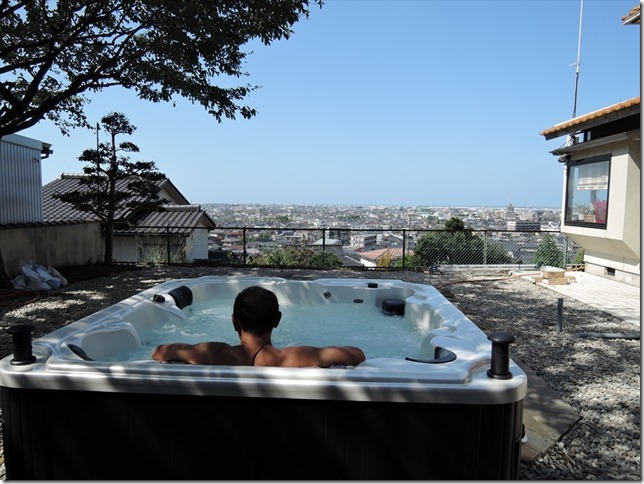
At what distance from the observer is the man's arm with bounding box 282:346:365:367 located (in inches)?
83.2

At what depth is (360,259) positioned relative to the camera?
9.62 m

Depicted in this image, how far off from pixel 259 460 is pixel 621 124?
750 cm

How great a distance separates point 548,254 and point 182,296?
772 centimetres

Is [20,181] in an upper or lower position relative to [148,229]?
upper

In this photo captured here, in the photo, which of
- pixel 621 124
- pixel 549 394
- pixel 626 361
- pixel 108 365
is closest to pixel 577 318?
pixel 626 361

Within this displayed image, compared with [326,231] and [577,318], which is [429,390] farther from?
[326,231]

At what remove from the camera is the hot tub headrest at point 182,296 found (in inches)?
174

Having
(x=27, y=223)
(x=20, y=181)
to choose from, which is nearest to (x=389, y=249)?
(x=27, y=223)

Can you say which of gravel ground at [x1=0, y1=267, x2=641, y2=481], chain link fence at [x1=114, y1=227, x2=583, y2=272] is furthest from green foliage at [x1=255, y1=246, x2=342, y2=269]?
gravel ground at [x1=0, y1=267, x2=641, y2=481]

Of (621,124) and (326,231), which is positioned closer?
(621,124)

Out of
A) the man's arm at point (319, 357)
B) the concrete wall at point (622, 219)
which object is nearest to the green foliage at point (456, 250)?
the concrete wall at point (622, 219)

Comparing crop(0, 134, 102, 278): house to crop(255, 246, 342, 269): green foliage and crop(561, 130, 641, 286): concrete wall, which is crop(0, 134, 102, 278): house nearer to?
crop(255, 246, 342, 269): green foliage

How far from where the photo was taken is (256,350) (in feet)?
7.23

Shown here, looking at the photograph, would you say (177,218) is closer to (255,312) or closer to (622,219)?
(622,219)
